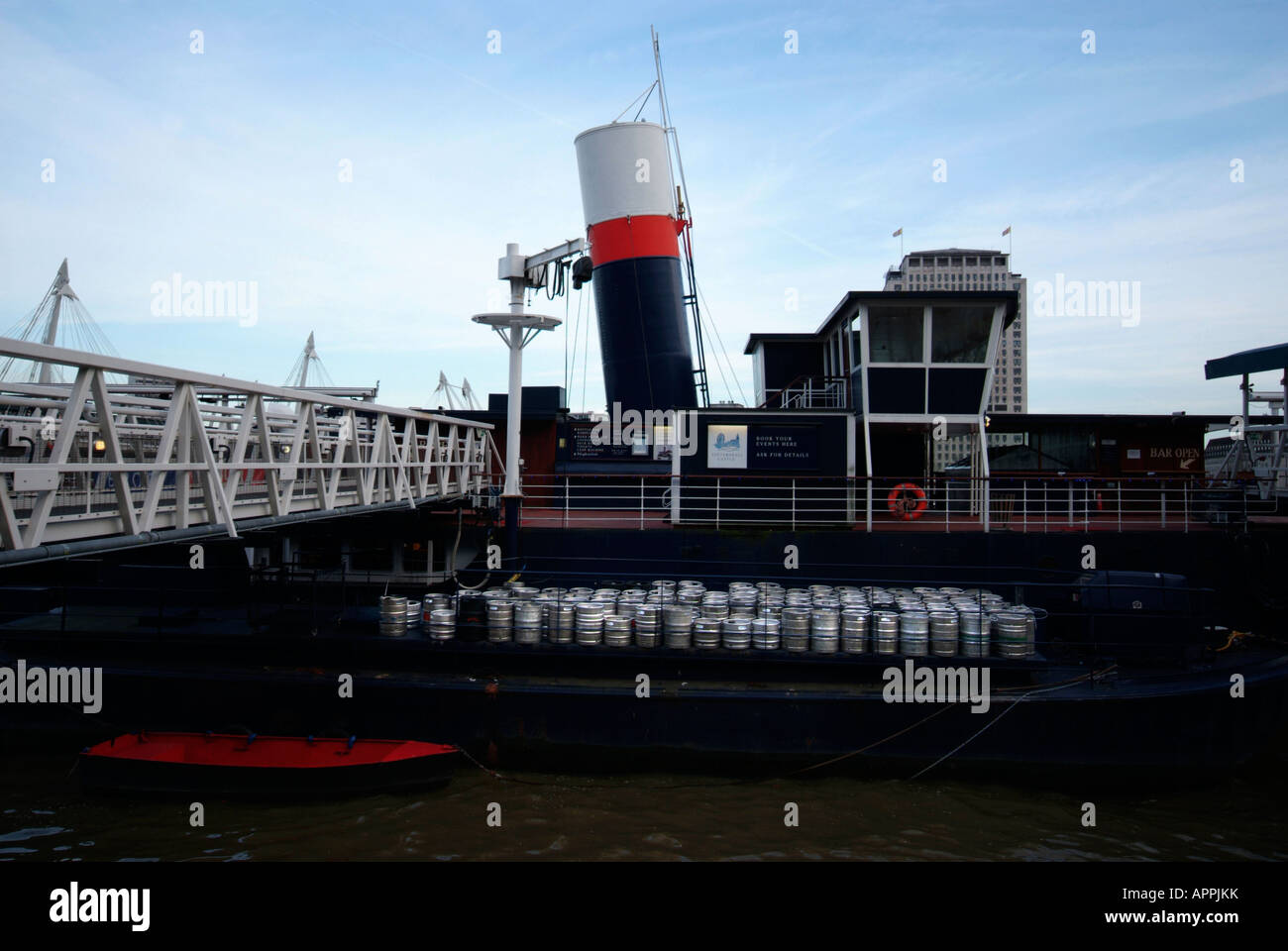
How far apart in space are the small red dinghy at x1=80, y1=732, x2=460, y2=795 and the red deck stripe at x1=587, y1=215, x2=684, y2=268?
1473cm

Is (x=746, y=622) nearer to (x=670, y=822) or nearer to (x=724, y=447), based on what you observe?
(x=670, y=822)

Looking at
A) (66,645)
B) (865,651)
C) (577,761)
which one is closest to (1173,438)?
(865,651)

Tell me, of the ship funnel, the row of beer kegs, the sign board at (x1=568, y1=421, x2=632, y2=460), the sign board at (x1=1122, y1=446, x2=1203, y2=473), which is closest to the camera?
the row of beer kegs

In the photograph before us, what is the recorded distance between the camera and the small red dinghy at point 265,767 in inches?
364

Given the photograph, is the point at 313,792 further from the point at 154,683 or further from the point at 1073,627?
the point at 1073,627

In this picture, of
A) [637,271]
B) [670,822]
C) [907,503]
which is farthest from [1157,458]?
[670,822]

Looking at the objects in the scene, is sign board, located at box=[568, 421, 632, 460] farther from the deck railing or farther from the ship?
the ship

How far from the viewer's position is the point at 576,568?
14414mm

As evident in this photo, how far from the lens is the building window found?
17203 millimetres

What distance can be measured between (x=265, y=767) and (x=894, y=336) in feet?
48.8
